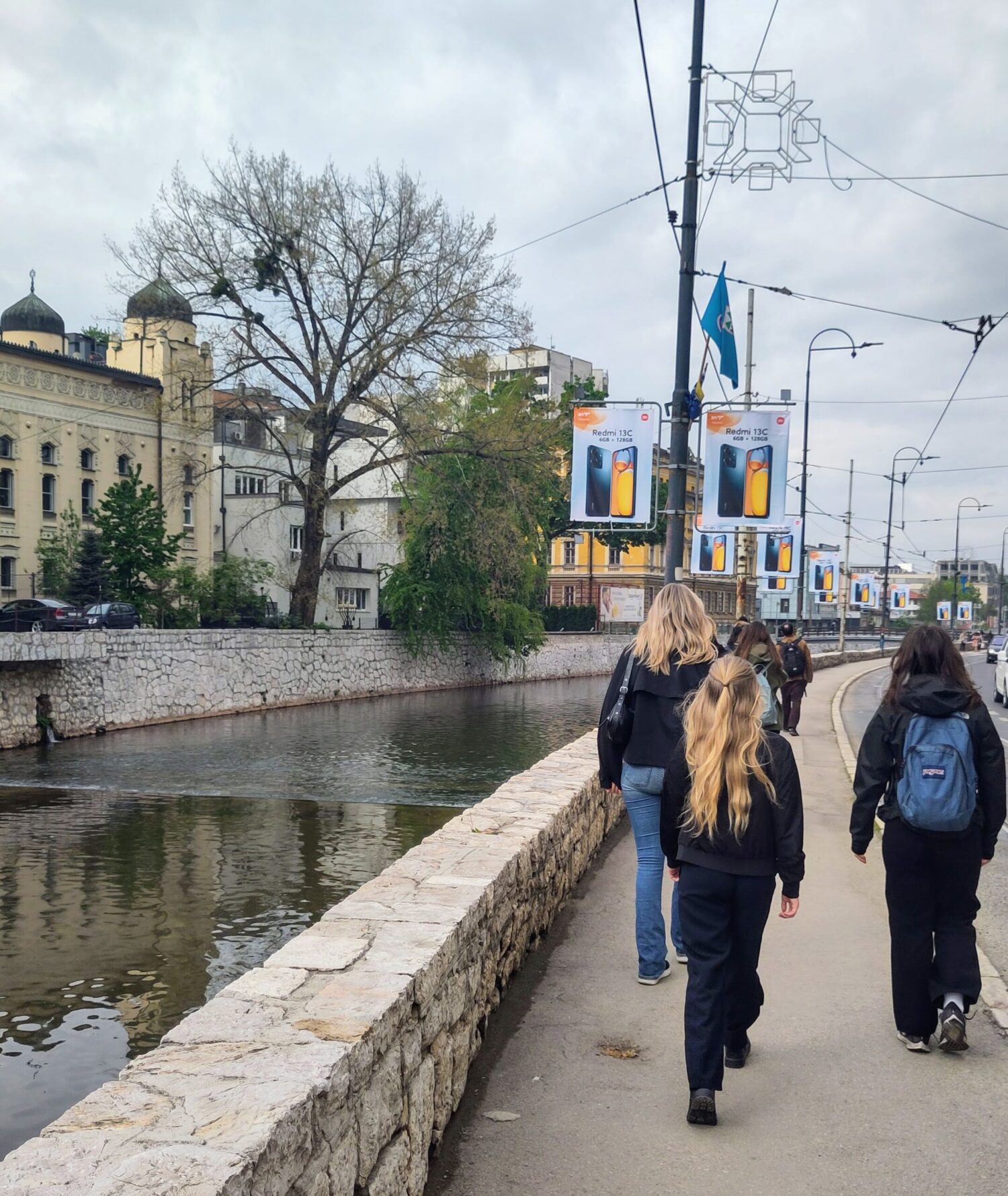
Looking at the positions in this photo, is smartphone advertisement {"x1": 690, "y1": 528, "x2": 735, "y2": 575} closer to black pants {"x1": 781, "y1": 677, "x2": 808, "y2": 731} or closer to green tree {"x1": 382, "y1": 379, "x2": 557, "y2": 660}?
black pants {"x1": 781, "y1": 677, "x2": 808, "y2": 731}

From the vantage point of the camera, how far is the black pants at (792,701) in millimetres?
20125

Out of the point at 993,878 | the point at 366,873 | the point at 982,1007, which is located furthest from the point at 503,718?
the point at 982,1007

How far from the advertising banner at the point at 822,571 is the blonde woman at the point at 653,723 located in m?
49.4

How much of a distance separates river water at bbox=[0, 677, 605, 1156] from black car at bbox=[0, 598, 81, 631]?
3.56 meters

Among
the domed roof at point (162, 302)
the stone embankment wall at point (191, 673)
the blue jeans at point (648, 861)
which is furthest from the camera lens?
the domed roof at point (162, 302)

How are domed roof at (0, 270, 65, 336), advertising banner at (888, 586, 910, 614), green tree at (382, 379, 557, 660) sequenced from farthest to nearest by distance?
advertising banner at (888, 586, 910, 614) < domed roof at (0, 270, 65, 336) < green tree at (382, 379, 557, 660)

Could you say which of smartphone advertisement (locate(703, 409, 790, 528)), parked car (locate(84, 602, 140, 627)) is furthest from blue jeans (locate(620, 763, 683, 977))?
parked car (locate(84, 602, 140, 627))

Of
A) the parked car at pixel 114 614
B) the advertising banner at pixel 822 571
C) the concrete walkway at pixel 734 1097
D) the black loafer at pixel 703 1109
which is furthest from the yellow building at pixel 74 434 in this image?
the black loafer at pixel 703 1109

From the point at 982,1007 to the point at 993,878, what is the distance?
13.3 ft

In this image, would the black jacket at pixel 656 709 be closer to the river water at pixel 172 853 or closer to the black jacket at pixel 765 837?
the black jacket at pixel 765 837

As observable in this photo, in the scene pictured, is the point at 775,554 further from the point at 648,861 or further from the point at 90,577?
the point at 648,861

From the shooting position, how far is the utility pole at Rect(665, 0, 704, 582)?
13.3 meters

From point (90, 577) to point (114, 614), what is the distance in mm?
3135

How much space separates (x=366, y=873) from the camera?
11.9m
